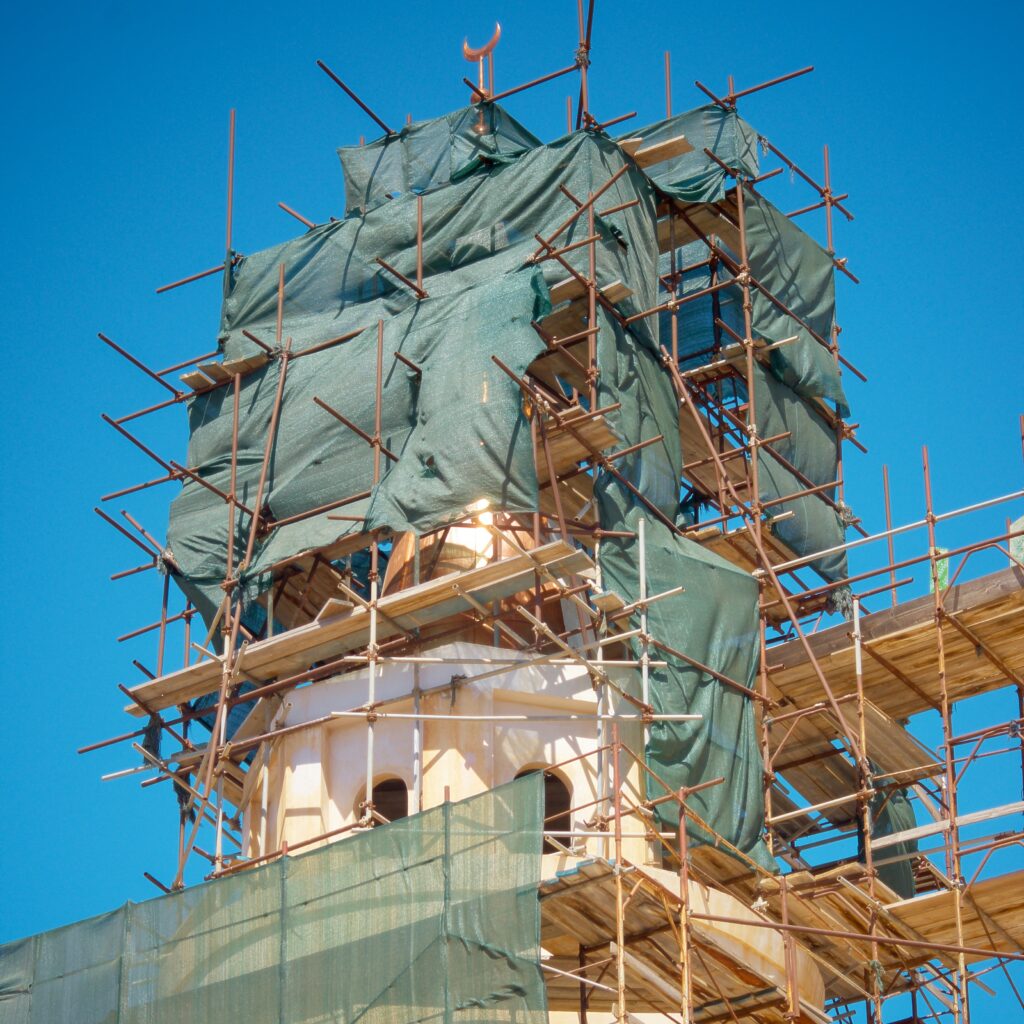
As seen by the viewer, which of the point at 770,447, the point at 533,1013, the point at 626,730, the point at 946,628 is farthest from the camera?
the point at 770,447

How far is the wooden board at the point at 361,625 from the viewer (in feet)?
128

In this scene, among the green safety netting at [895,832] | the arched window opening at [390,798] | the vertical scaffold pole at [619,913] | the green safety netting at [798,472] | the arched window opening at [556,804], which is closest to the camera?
the vertical scaffold pole at [619,913]

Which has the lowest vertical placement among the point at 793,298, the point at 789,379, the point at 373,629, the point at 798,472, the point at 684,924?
→ the point at 684,924

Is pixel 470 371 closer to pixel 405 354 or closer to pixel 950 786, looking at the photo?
pixel 405 354

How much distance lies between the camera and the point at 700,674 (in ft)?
134

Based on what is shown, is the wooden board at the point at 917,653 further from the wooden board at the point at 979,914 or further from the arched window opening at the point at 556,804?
the arched window opening at the point at 556,804

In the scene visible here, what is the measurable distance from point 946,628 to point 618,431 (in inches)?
236

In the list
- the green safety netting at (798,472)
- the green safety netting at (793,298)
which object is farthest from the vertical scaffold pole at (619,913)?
the green safety netting at (793,298)

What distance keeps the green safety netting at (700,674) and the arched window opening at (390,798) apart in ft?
13.2

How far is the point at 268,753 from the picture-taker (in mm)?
41844

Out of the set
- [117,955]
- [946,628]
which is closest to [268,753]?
[117,955]

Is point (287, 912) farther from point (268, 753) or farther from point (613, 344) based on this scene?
point (613, 344)

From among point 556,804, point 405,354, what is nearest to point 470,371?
point 405,354

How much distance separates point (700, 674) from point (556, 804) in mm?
2965
